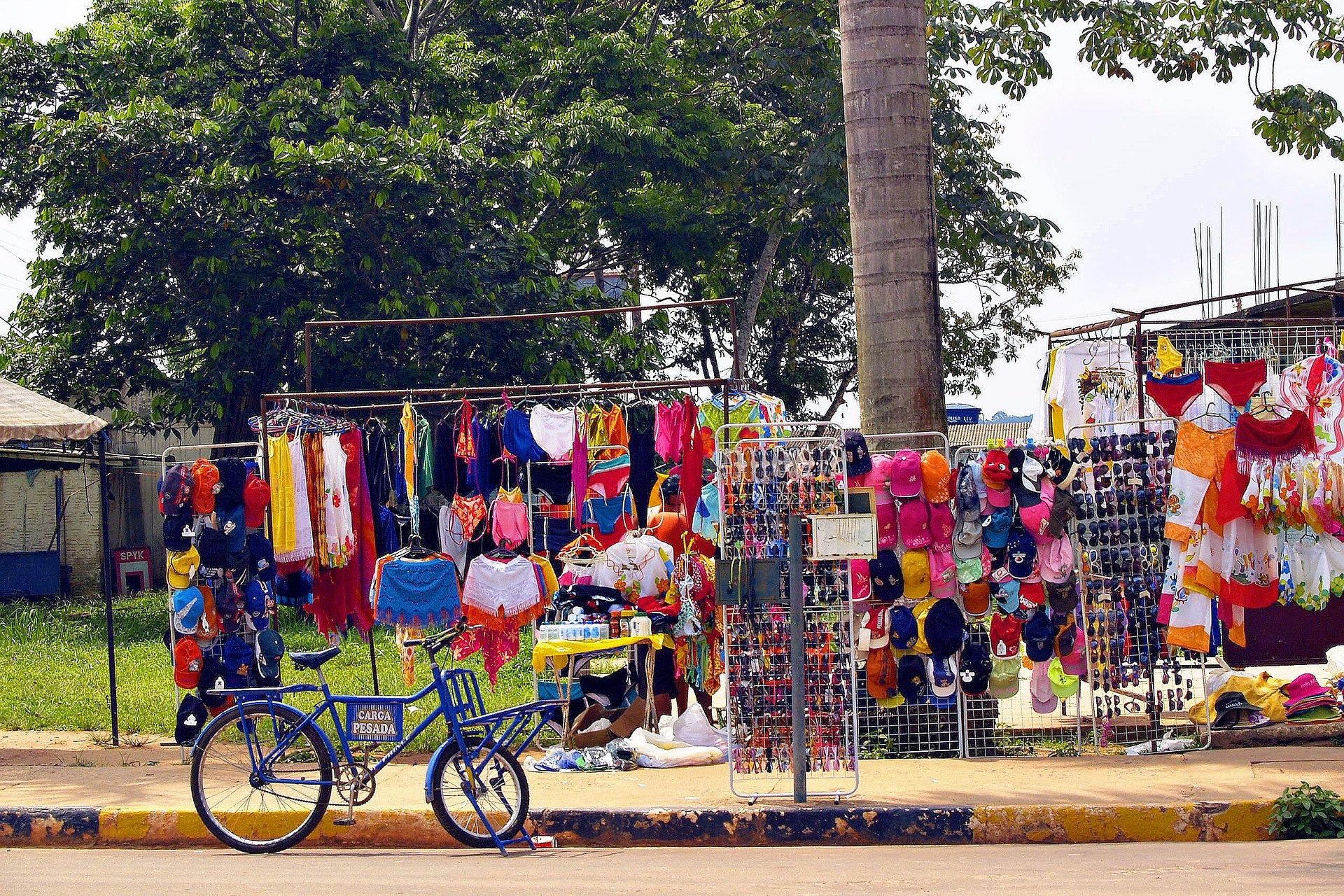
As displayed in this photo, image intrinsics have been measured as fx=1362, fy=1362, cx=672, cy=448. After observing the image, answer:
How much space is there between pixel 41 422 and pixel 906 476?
21.2 feet

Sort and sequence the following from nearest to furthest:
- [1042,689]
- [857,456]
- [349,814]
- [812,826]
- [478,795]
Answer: [478,795], [812,826], [349,814], [857,456], [1042,689]

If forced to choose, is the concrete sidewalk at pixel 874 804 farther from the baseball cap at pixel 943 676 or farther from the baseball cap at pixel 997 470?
the baseball cap at pixel 997 470

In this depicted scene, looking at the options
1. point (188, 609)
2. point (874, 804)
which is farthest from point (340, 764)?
point (874, 804)

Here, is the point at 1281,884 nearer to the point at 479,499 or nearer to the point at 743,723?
the point at 743,723

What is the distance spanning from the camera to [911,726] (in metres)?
9.22

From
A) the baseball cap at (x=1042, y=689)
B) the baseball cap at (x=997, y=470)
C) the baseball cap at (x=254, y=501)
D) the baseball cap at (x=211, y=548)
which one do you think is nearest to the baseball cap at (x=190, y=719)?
the baseball cap at (x=211, y=548)

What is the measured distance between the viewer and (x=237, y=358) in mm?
19484

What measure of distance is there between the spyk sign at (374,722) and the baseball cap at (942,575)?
141 inches

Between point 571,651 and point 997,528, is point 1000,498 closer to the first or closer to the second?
point 997,528

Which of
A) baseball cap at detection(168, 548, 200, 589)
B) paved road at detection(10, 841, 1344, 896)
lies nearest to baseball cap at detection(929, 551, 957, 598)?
paved road at detection(10, 841, 1344, 896)

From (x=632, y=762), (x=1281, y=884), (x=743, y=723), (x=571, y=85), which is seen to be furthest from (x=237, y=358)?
(x=1281, y=884)

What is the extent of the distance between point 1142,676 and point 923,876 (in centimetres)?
335

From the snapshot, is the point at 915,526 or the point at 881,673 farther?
the point at 881,673

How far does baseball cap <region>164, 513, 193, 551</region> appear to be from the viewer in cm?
946
